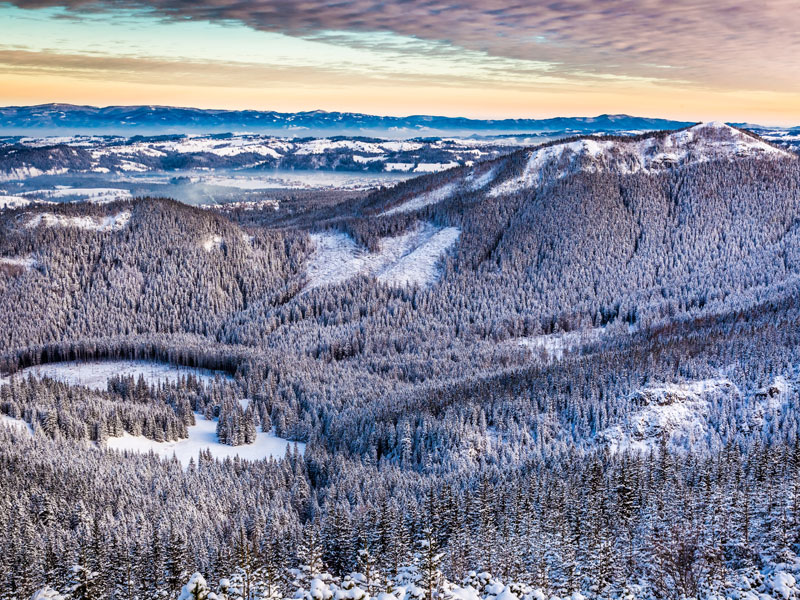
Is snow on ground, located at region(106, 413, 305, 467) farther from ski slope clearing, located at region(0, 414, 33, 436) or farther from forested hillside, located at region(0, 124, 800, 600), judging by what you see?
ski slope clearing, located at region(0, 414, 33, 436)

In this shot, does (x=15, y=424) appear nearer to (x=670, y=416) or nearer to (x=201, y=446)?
(x=201, y=446)

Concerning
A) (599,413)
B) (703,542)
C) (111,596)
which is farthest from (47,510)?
(599,413)

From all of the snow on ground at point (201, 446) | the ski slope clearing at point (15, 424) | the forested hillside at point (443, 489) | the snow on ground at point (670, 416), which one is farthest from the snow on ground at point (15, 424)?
the snow on ground at point (670, 416)

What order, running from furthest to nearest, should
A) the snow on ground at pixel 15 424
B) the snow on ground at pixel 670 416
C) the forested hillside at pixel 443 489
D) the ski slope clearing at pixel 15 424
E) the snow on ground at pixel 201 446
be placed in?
1. the snow on ground at pixel 201 446
2. the snow on ground at pixel 15 424
3. the ski slope clearing at pixel 15 424
4. the snow on ground at pixel 670 416
5. the forested hillside at pixel 443 489

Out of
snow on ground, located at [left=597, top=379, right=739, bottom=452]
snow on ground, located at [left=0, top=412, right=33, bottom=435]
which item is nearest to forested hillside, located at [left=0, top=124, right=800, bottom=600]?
snow on ground, located at [left=597, top=379, right=739, bottom=452]

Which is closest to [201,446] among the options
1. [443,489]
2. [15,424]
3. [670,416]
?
[15,424]

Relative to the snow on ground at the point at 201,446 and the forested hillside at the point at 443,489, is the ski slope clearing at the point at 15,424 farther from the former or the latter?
the snow on ground at the point at 201,446

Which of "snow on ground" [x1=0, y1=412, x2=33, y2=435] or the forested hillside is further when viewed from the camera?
"snow on ground" [x1=0, y1=412, x2=33, y2=435]
